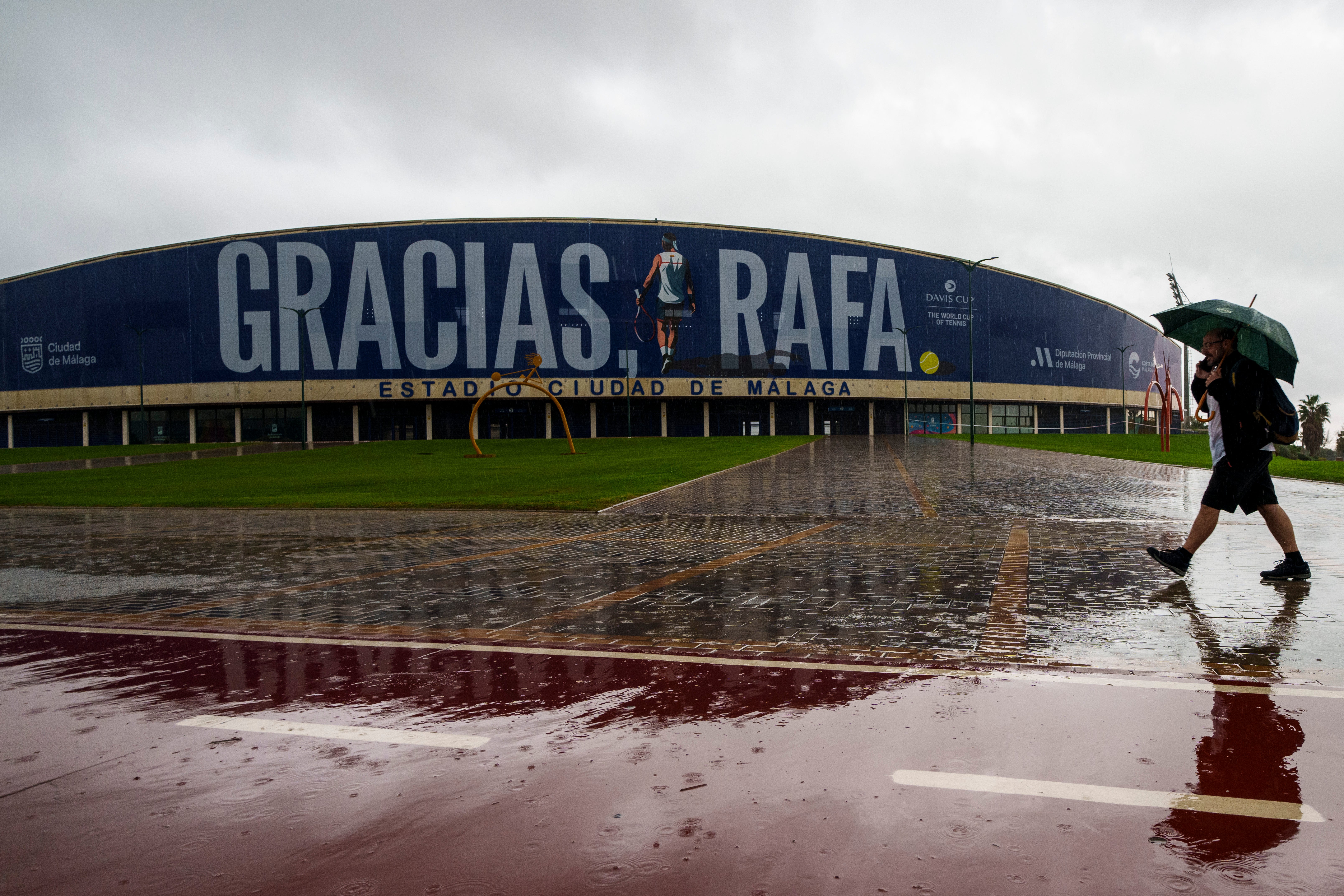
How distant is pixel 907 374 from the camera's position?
224ft

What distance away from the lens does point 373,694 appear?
14.7 ft

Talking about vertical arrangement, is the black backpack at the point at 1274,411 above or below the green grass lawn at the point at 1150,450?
above

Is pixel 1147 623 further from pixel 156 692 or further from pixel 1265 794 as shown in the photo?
pixel 156 692

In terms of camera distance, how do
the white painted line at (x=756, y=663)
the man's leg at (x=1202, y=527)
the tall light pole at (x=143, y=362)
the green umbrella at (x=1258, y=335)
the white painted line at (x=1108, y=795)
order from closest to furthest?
the white painted line at (x=1108, y=795)
the white painted line at (x=756, y=663)
the green umbrella at (x=1258, y=335)
the man's leg at (x=1202, y=527)
the tall light pole at (x=143, y=362)

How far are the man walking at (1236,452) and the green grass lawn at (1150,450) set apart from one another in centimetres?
328

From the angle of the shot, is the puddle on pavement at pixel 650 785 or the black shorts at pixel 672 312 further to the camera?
the black shorts at pixel 672 312

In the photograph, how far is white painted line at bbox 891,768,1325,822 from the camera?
293cm

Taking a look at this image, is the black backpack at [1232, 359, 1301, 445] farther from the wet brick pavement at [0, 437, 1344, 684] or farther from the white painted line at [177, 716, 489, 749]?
the white painted line at [177, 716, 489, 749]

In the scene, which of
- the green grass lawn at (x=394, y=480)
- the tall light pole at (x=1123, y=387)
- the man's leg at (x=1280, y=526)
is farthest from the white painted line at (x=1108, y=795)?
the tall light pole at (x=1123, y=387)

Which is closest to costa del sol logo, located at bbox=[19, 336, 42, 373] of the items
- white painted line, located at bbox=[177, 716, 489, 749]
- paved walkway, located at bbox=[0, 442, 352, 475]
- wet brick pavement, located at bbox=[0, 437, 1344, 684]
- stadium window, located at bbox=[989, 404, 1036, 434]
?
paved walkway, located at bbox=[0, 442, 352, 475]

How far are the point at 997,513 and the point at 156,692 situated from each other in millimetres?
11460

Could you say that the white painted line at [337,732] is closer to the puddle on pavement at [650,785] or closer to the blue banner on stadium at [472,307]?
the puddle on pavement at [650,785]

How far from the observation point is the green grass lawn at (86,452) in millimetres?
39750

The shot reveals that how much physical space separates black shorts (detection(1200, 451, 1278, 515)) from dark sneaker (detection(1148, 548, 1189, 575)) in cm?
51
